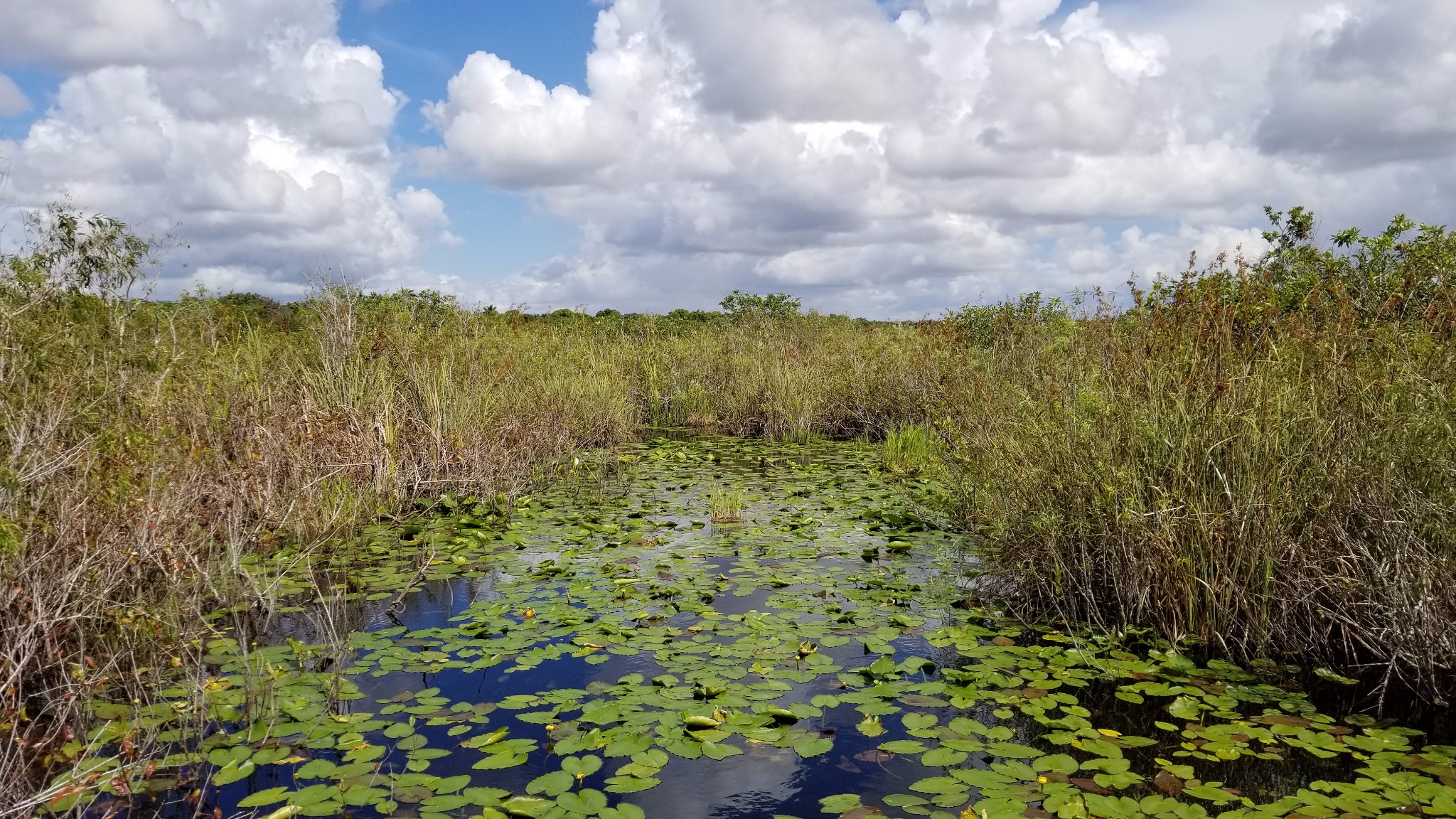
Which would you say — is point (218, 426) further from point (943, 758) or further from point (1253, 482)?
point (1253, 482)

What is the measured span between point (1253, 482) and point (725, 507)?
16.1 ft

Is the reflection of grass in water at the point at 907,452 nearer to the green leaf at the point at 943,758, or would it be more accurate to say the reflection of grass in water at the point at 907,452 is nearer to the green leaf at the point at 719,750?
the green leaf at the point at 943,758

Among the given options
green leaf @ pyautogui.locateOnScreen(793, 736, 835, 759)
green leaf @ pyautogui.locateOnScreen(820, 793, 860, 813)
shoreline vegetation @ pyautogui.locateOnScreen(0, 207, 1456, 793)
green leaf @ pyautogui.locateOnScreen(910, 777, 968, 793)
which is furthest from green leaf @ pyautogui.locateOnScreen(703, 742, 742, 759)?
shoreline vegetation @ pyautogui.locateOnScreen(0, 207, 1456, 793)

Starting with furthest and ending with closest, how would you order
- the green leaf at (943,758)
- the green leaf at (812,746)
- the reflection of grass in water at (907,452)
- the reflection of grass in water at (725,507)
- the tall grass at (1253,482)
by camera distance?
1. the reflection of grass in water at (907,452)
2. the reflection of grass in water at (725,507)
3. the tall grass at (1253,482)
4. the green leaf at (812,746)
5. the green leaf at (943,758)

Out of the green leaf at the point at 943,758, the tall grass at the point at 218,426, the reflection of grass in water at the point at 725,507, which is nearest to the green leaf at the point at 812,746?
the green leaf at the point at 943,758

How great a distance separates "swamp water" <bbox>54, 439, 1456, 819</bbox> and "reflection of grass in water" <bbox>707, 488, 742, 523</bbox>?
1648 millimetres

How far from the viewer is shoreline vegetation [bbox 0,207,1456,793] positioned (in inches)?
158

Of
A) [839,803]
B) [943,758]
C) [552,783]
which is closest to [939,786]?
[943,758]

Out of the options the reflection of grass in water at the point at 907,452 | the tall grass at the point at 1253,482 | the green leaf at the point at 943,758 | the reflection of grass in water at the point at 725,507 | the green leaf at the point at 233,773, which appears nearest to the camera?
the green leaf at the point at 233,773

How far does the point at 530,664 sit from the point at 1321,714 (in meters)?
3.74

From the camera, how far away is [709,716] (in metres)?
4.09

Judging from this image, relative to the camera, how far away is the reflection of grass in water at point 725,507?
27.5ft

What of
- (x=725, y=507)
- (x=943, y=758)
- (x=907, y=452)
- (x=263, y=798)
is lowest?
(x=263, y=798)

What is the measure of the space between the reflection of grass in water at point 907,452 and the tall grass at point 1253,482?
459cm
